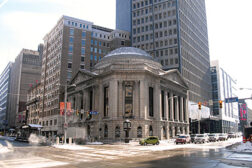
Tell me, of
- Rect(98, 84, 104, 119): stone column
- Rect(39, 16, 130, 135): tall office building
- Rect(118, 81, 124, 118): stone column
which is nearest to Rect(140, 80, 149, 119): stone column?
Rect(118, 81, 124, 118): stone column

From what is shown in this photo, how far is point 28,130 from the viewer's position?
5731 cm

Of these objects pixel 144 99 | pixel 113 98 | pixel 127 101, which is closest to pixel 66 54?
pixel 113 98

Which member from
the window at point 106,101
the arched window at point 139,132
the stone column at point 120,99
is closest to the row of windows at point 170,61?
the window at point 106,101

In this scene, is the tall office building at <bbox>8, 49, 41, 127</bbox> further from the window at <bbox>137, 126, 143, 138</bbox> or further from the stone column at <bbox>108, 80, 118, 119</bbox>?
the window at <bbox>137, 126, 143, 138</bbox>

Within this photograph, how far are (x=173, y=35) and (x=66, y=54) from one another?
4141 cm

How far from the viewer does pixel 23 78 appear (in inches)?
5674

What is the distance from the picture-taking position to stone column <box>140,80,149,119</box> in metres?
58.4

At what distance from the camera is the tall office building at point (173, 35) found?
9050cm

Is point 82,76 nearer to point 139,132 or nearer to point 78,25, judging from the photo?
point 139,132

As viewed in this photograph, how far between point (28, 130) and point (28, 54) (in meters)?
107

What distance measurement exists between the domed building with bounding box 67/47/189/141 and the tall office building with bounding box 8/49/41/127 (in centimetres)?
8202

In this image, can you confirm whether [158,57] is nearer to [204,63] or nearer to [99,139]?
[204,63]

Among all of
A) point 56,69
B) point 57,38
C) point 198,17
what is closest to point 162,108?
point 56,69

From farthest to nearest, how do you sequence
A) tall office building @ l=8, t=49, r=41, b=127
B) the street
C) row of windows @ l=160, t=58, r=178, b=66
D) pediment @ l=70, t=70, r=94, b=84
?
tall office building @ l=8, t=49, r=41, b=127
row of windows @ l=160, t=58, r=178, b=66
pediment @ l=70, t=70, r=94, b=84
the street
